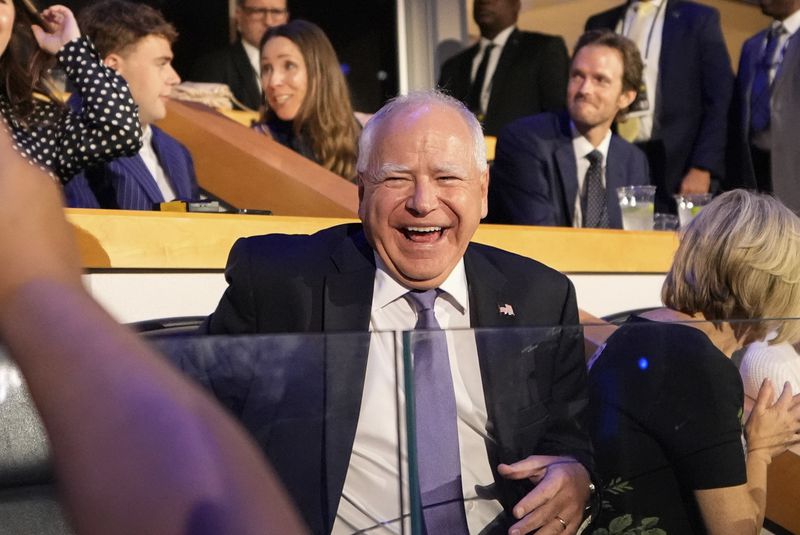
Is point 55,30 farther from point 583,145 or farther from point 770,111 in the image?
point 770,111

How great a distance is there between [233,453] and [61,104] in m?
2.63

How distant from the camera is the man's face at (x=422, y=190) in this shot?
6.75 ft

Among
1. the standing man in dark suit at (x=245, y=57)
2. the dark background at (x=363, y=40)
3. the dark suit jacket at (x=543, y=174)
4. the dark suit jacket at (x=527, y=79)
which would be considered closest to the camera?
the dark suit jacket at (x=543, y=174)

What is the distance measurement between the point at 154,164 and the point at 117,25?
0.42 meters

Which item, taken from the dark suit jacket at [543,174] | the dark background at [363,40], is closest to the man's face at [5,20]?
the dark suit jacket at [543,174]

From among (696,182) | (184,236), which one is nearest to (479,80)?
(696,182)

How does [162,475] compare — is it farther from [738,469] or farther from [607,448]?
[738,469]

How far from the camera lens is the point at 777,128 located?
4277 mm

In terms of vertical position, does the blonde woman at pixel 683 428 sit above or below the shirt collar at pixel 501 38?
below

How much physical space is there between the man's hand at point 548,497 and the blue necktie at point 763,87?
354cm

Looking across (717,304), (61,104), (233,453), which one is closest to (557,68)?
(61,104)

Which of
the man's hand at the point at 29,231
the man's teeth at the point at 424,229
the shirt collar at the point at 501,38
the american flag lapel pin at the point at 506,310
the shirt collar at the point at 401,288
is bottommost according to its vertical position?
the american flag lapel pin at the point at 506,310

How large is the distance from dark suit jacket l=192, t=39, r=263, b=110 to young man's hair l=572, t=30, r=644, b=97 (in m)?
1.85

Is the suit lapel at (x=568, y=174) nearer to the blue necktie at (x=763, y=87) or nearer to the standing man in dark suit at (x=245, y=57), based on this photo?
the blue necktie at (x=763, y=87)
